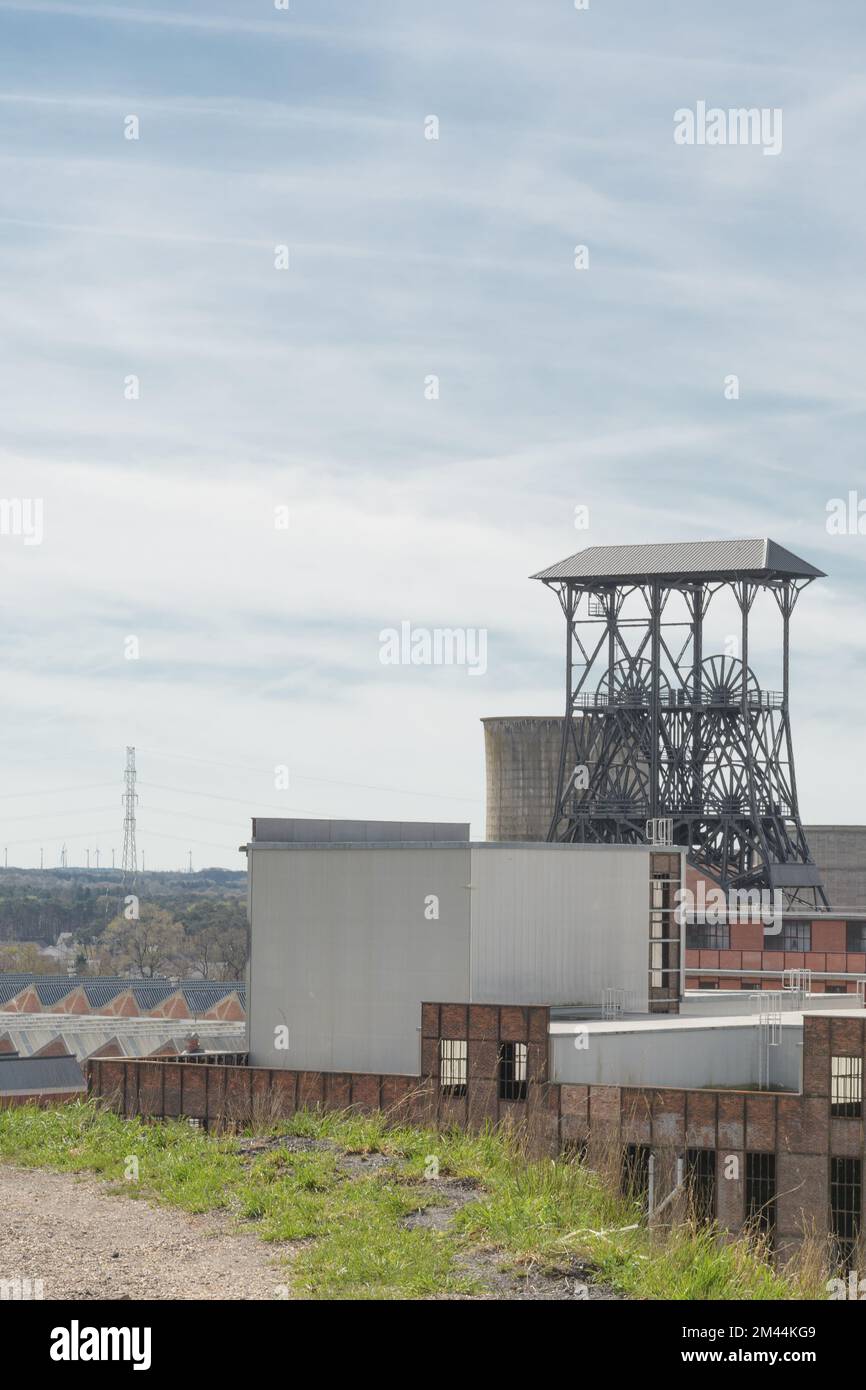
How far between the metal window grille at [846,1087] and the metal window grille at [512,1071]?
17.7 feet

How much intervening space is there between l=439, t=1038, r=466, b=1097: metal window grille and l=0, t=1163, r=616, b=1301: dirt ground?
16.3m

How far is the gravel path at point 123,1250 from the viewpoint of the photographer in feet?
36.6

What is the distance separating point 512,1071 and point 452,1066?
4.08 feet

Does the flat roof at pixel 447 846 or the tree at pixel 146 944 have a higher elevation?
Result: the flat roof at pixel 447 846

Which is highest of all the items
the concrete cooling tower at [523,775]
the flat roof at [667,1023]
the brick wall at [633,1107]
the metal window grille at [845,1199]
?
the concrete cooling tower at [523,775]

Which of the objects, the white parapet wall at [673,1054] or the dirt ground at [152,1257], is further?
the white parapet wall at [673,1054]

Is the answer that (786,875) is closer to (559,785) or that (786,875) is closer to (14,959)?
(559,785)

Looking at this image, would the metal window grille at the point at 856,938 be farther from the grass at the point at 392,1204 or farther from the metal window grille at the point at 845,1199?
the grass at the point at 392,1204

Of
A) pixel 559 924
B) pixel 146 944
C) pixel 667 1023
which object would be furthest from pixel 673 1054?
pixel 146 944

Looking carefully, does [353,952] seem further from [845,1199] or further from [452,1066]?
[845,1199]

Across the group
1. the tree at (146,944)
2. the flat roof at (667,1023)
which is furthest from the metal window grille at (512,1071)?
the tree at (146,944)

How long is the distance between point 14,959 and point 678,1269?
422ft
